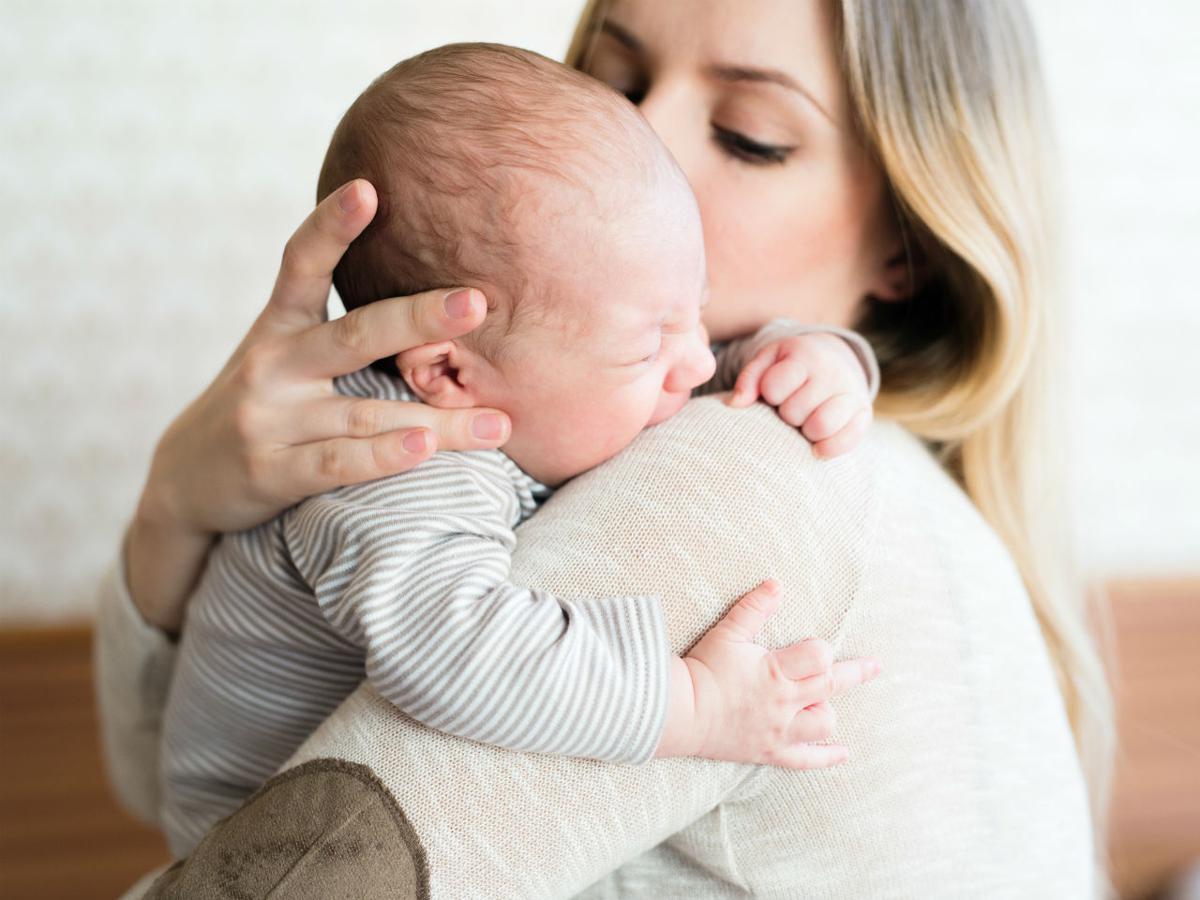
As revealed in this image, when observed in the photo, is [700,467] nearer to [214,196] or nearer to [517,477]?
[517,477]

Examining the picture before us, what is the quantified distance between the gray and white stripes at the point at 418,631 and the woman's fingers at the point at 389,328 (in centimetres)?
5

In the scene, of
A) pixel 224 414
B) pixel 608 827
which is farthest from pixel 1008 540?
pixel 224 414

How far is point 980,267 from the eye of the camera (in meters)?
1.24

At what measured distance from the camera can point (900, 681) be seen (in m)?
0.87

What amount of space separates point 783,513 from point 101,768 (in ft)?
6.27

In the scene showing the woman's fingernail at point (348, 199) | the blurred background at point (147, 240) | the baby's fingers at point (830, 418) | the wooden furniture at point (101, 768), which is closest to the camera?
the woman's fingernail at point (348, 199)

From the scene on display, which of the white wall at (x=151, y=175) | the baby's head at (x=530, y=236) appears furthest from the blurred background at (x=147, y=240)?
the baby's head at (x=530, y=236)

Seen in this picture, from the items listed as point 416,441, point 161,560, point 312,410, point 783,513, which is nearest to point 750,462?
point 783,513

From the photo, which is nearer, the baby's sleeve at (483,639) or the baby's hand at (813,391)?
the baby's sleeve at (483,639)

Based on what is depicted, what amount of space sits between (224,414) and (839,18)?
29.9 inches

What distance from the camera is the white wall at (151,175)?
2268 millimetres

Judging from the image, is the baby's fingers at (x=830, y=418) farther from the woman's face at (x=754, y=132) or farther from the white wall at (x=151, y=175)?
the white wall at (x=151, y=175)

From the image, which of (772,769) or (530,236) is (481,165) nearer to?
(530,236)

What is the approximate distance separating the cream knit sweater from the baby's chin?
0.03 meters
